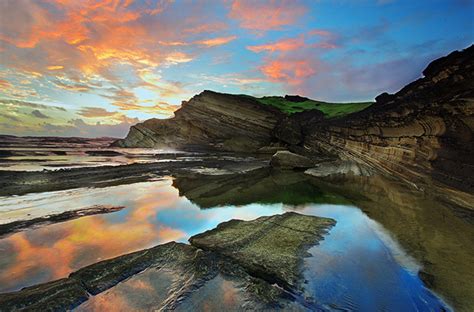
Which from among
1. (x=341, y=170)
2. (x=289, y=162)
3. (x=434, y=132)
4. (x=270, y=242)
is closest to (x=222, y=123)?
(x=289, y=162)

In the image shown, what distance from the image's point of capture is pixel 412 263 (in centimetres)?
555

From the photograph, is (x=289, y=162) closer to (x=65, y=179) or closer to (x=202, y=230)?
(x=65, y=179)

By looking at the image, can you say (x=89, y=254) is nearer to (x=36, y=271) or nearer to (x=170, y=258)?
(x=36, y=271)

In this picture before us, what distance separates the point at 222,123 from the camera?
45562 mm

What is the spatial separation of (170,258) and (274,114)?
4448 centimetres

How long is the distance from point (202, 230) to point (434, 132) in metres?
13.0

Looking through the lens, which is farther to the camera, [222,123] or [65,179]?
[222,123]

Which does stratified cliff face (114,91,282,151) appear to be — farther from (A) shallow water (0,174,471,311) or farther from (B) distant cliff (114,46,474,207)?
(A) shallow water (0,174,471,311)

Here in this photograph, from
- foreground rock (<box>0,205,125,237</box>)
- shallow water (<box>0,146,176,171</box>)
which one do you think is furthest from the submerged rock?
shallow water (<box>0,146,176,171</box>)

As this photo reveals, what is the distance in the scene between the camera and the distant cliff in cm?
1191

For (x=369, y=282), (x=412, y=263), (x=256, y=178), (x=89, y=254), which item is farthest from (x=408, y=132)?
(x=89, y=254)

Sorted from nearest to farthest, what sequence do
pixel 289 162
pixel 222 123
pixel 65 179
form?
pixel 65 179
pixel 289 162
pixel 222 123

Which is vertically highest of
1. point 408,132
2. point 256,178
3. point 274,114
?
point 274,114

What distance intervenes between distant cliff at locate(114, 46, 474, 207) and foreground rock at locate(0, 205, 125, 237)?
43.1 ft
